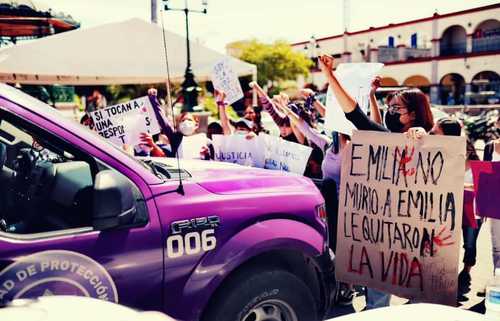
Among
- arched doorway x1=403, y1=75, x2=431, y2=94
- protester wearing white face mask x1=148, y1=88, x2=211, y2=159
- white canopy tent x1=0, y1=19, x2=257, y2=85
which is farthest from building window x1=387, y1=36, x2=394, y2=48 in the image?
protester wearing white face mask x1=148, y1=88, x2=211, y2=159

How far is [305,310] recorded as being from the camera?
2887 millimetres

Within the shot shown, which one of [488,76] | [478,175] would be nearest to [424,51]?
[488,76]

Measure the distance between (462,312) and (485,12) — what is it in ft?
125

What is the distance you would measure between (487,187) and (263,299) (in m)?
1.72

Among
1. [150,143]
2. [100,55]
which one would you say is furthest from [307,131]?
[100,55]

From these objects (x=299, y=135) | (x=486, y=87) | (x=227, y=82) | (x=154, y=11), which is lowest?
(x=299, y=135)

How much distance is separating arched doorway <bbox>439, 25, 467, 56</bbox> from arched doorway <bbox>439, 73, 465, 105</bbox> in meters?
1.96

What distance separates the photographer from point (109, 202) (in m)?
2.14

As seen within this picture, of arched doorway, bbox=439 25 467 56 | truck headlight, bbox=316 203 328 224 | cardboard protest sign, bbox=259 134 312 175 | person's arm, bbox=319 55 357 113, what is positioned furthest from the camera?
arched doorway, bbox=439 25 467 56

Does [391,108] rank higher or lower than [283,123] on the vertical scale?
higher

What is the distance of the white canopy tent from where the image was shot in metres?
8.16

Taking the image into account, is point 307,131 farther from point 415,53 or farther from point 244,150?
point 415,53

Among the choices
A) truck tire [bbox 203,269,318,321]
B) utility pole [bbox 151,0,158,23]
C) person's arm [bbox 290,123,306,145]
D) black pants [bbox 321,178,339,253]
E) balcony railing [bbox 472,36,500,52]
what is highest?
balcony railing [bbox 472,36,500,52]

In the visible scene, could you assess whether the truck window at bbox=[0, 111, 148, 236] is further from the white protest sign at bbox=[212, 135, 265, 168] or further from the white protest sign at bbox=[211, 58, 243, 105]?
the white protest sign at bbox=[211, 58, 243, 105]
